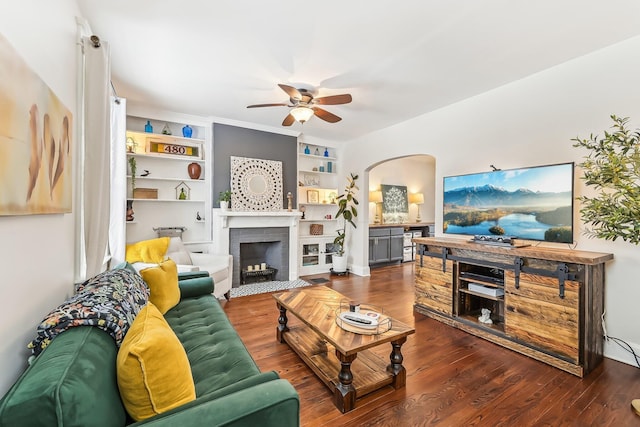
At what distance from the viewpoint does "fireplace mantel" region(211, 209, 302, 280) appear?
427cm

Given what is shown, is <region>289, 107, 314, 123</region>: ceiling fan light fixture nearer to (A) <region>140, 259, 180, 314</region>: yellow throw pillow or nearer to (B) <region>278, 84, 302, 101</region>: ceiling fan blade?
(B) <region>278, 84, 302, 101</region>: ceiling fan blade

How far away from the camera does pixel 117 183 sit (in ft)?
9.60

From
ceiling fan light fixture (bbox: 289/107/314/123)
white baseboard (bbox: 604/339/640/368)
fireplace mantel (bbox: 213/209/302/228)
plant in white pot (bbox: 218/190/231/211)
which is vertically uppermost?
ceiling fan light fixture (bbox: 289/107/314/123)

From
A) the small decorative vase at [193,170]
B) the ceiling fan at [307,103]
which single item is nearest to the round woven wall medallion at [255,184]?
the small decorative vase at [193,170]

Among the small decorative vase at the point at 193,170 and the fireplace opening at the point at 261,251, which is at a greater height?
the small decorative vase at the point at 193,170

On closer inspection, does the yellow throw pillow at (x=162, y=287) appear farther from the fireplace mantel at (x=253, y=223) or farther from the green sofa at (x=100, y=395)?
the fireplace mantel at (x=253, y=223)

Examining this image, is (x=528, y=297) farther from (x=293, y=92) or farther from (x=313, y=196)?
(x=313, y=196)

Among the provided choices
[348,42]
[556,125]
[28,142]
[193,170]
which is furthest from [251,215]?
[556,125]

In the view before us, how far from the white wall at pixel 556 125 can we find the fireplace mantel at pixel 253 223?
7.98ft

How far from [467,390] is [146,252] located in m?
3.54

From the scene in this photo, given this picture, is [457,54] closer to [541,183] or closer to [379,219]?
[541,183]

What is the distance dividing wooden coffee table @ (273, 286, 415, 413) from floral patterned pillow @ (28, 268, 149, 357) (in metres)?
1.14

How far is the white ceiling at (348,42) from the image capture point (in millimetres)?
1940

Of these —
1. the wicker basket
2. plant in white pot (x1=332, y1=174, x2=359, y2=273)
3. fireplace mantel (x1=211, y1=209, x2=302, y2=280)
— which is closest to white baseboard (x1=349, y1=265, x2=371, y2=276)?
plant in white pot (x1=332, y1=174, x2=359, y2=273)
